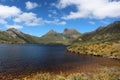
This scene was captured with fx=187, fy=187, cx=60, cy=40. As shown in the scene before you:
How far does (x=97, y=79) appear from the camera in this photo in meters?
41.9

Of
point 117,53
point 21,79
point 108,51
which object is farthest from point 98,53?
point 21,79

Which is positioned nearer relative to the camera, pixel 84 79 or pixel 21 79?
pixel 84 79

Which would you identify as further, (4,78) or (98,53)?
(98,53)

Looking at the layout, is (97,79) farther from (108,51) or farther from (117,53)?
(108,51)

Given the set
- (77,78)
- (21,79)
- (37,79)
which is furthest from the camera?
(21,79)

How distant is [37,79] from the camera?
4534 cm

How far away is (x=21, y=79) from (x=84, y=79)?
867 inches

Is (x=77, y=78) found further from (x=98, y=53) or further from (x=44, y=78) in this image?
(x=98, y=53)

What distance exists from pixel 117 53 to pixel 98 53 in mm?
19976

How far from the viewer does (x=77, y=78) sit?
140 ft

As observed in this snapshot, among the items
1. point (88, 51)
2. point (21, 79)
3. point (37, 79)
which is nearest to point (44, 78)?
point (37, 79)

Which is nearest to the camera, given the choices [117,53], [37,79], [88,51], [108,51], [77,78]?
[77,78]

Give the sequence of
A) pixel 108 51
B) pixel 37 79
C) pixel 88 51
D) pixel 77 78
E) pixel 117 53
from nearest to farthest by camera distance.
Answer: pixel 77 78
pixel 37 79
pixel 117 53
pixel 108 51
pixel 88 51

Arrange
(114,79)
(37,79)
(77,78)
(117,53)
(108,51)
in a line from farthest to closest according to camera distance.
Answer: (108,51) < (117,53) < (37,79) < (77,78) < (114,79)
